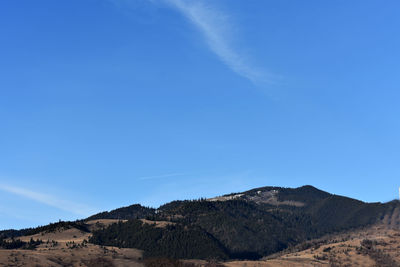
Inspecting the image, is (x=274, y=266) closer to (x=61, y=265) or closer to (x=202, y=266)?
(x=202, y=266)

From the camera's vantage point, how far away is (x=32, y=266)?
142250 millimetres

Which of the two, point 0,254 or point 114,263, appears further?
point 114,263

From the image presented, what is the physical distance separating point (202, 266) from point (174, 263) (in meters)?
20.8

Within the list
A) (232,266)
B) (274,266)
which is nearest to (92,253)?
(232,266)

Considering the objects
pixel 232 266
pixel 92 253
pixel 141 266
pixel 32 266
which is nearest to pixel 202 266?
pixel 232 266

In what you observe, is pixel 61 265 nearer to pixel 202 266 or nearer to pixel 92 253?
pixel 92 253

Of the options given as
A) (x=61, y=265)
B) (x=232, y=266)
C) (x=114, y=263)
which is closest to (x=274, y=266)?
(x=232, y=266)

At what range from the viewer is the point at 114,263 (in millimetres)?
161250

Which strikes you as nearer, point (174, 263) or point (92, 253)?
point (174, 263)

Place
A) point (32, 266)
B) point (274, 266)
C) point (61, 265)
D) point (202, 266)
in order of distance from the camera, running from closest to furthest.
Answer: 1. point (32, 266)
2. point (61, 265)
3. point (202, 266)
4. point (274, 266)

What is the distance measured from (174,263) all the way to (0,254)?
55738mm

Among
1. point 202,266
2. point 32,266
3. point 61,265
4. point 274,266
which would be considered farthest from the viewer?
point 274,266

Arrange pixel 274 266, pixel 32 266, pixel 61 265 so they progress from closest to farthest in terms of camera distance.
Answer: pixel 32 266 < pixel 61 265 < pixel 274 266

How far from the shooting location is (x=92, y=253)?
18450cm
